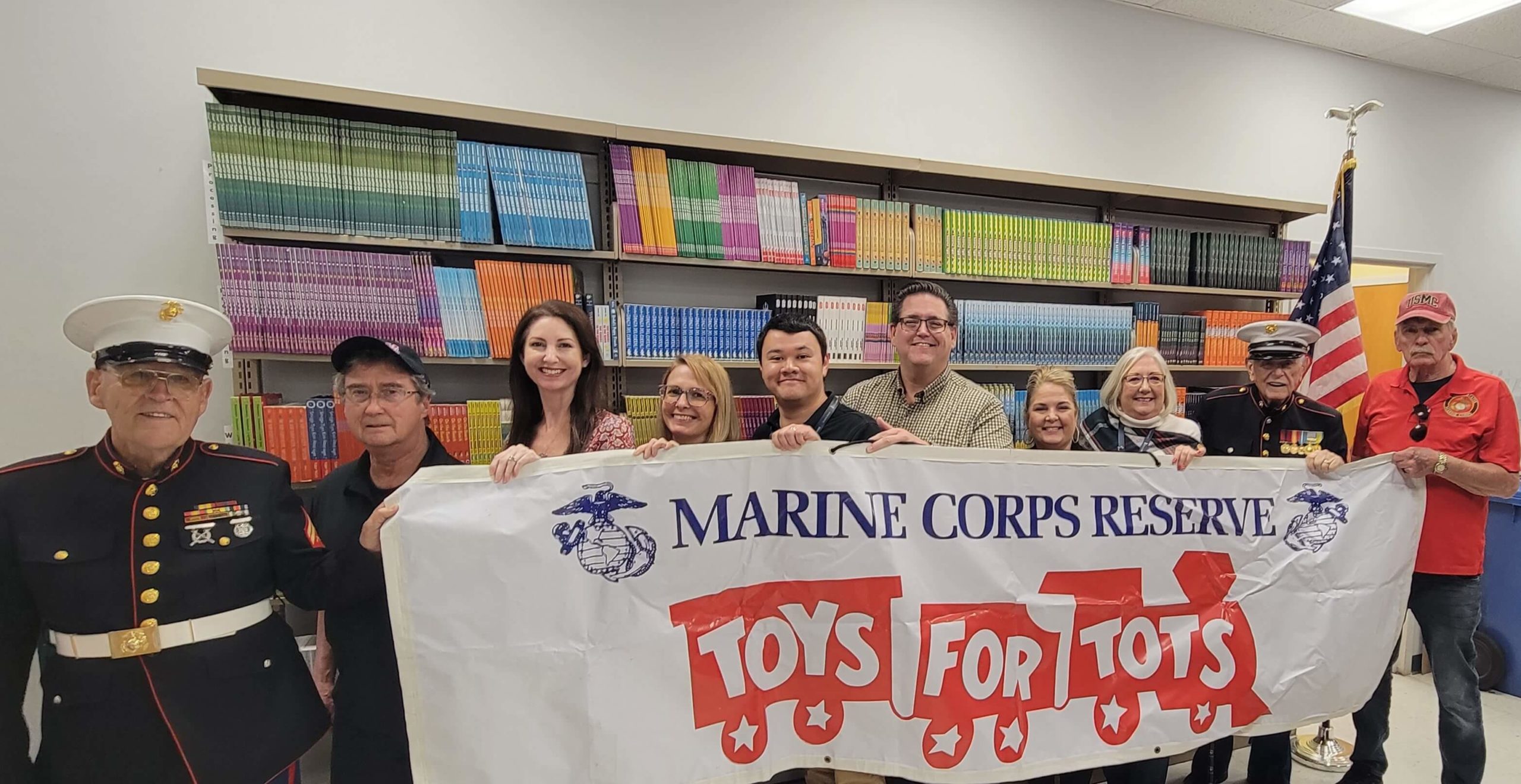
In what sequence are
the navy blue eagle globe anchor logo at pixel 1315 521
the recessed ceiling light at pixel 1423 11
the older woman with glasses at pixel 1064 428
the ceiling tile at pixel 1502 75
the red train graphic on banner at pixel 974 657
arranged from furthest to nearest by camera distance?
the ceiling tile at pixel 1502 75, the recessed ceiling light at pixel 1423 11, the older woman with glasses at pixel 1064 428, the navy blue eagle globe anchor logo at pixel 1315 521, the red train graphic on banner at pixel 974 657

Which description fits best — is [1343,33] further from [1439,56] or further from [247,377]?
[247,377]

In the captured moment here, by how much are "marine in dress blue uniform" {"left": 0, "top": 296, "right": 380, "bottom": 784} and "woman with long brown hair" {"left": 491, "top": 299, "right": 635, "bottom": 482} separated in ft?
2.19

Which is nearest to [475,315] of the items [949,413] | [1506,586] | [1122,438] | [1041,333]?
[949,413]

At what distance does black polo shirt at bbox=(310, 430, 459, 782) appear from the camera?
144cm

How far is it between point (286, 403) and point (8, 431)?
0.86 metres

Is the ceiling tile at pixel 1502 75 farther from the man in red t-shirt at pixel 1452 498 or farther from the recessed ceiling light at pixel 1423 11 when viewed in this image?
the man in red t-shirt at pixel 1452 498

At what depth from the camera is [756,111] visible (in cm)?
316

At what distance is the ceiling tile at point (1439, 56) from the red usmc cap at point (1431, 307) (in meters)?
3.17

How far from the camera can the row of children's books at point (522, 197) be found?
8.07 ft

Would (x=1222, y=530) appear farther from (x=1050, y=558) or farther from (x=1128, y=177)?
(x=1128, y=177)

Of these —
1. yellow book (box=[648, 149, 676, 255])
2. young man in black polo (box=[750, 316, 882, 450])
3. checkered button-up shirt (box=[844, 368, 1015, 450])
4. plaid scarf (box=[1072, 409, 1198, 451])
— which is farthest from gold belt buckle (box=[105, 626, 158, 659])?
plaid scarf (box=[1072, 409, 1198, 451])

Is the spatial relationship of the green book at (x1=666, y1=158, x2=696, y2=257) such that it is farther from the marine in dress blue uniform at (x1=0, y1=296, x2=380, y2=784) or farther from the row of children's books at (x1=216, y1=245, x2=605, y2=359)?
the marine in dress blue uniform at (x1=0, y1=296, x2=380, y2=784)

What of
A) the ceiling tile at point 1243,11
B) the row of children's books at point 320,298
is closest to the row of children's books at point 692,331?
the row of children's books at point 320,298

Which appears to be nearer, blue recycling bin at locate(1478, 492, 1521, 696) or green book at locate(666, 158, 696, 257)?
green book at locate(666, 158, 696, 257)
